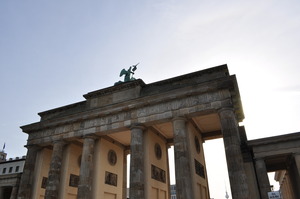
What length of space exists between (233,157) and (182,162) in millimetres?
3217

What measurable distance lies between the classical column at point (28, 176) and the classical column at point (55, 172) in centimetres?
278

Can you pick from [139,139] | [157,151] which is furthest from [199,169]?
[139,139]

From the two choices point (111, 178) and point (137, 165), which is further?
point (111, 178)

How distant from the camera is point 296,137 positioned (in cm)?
1459

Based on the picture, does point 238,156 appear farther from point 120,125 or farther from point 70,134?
point 70,134

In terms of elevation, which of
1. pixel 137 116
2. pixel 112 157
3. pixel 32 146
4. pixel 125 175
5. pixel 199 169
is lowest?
pixel 199 169

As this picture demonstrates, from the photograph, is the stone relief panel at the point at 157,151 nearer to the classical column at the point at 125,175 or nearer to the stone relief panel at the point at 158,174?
the stone relief panel at the point at 158,174

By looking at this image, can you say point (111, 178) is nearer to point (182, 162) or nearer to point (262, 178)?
point (182, 162)

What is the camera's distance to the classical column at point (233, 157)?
13594 millimetres

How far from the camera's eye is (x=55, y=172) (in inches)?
802

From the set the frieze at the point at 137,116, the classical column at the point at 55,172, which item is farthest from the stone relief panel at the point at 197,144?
the classical column at the point at 55,172

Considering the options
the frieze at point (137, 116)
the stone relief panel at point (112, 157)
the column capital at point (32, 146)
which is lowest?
the stone relief panel at point (112, 157)

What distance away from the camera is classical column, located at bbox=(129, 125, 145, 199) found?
1634 centimetres

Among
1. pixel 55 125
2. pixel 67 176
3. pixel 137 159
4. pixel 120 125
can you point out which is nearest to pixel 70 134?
pixel 55 125
